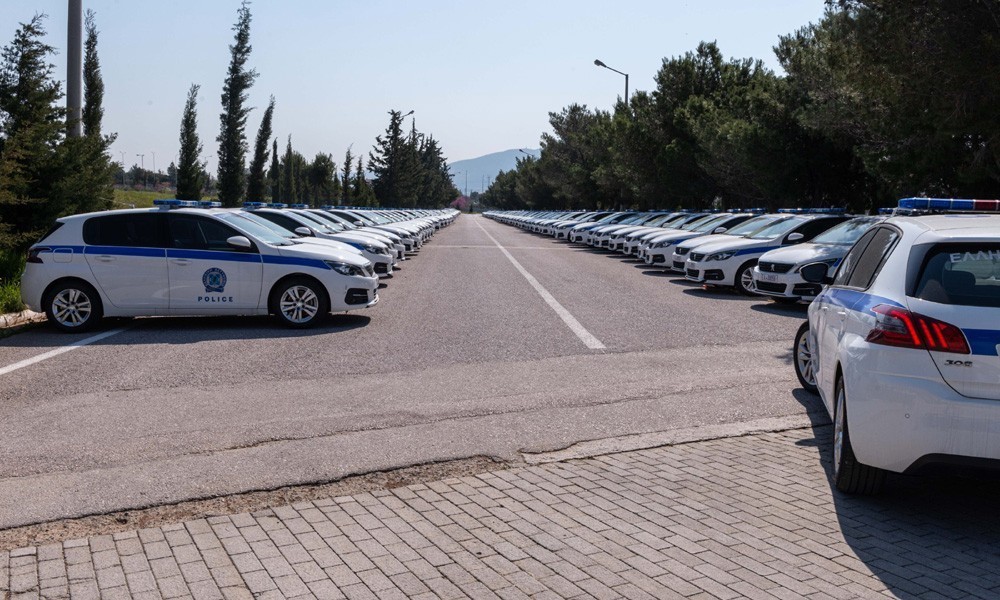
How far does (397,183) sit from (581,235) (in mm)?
59993

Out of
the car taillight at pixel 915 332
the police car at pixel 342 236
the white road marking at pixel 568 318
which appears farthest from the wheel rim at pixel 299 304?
the car taillight at pixel 915 332

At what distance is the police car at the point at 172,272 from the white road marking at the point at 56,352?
0.37 meters

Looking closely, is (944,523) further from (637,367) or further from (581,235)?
(581,235)

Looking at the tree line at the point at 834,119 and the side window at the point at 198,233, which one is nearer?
the side window at the point at 198,233

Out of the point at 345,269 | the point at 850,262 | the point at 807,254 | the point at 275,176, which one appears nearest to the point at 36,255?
the point at 345,269

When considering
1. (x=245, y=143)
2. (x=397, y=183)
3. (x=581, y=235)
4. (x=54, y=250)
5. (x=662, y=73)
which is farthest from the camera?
(x=397, y=183)

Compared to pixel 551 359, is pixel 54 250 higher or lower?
higher

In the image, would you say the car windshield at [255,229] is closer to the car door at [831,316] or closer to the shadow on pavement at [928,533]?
the car door at [831,316]

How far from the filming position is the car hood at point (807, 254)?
13922mm

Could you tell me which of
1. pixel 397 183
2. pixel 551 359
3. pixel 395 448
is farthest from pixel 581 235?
pixel 397 183

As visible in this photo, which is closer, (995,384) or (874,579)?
(874,579)

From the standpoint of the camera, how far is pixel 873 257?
5762mm

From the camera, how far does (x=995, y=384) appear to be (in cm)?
442

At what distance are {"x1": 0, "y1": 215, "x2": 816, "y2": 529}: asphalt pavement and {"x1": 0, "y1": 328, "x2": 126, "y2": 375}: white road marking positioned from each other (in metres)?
0.08
